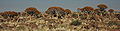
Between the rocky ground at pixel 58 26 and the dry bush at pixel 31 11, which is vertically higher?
the rocky ground at pixel 58 26

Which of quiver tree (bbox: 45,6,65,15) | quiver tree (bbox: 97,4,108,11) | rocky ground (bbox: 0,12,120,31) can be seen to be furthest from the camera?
quiver tree (bbox: 97,4,108,11)

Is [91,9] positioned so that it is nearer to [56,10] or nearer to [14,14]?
[56,10]

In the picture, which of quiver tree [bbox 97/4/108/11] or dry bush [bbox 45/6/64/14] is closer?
dry bush [bbox 45/6/64/14]

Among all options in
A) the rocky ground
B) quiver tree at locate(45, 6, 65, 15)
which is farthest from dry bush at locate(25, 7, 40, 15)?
the rocky ground

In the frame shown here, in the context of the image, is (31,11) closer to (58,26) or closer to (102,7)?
(58,26)

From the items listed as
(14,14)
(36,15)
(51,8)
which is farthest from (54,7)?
(14,14)

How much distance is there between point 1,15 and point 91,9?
16.1m

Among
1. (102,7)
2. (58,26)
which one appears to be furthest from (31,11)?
(102,7)

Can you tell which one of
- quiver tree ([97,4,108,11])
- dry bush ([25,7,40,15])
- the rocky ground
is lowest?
quiver tree ([97,4,108,11])

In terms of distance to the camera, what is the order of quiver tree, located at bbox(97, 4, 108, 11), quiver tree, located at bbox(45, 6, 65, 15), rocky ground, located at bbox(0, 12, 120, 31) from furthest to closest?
quiver tree, located at bbox(97, 4, 108, 11)
quiver tree, located at bbox(45, 6, 65, 15)
rocky ground, located at bbox(0, 12, 120, 31)

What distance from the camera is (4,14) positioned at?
3203 centimetres

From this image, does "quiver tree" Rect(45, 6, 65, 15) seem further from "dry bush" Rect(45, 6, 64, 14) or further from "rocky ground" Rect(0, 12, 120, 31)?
"rocky ground" Rect(0, 12, 120, 31)

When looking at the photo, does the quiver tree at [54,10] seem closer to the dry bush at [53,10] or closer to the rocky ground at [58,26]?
the dry bush at [53,10]

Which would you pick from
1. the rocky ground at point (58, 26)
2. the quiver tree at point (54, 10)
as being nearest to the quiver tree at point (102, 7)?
the quiver tree at point (54, 10)
